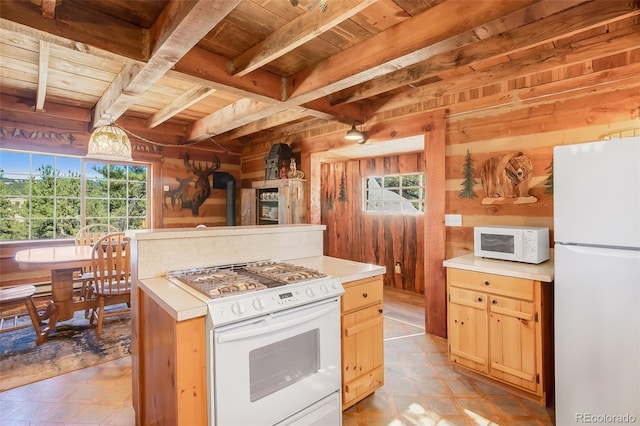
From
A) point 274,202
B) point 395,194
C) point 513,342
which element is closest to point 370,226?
point 395,194

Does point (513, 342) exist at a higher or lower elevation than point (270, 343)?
lower

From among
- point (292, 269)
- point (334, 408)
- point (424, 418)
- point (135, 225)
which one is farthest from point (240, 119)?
point (424, 418)

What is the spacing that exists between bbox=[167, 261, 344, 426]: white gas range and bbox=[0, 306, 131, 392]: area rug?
179 cm

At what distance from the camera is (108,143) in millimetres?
2729

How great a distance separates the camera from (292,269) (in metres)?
1.93

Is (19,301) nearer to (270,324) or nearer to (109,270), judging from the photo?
(109,270)

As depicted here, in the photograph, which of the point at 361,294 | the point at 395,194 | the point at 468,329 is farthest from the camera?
the point at 395,194

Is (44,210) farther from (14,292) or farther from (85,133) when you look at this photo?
(14,292)

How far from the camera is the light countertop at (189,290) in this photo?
1267 mm

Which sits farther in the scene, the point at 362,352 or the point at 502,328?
the point at 502,328

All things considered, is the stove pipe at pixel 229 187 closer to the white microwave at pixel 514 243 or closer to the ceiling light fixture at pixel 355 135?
the ceiling light fixture at pixel 355 135

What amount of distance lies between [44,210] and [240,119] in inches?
118

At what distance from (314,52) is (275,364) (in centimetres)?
212

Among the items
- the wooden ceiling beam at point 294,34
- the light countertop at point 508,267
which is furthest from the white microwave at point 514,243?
the wooden ceiling beam at point 294,34
